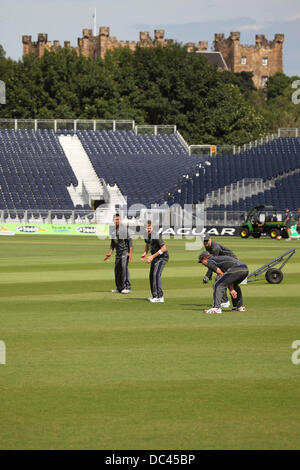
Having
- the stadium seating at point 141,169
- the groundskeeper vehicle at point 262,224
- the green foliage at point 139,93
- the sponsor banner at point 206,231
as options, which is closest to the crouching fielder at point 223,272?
the groundskeeper vehicle at point 262,224

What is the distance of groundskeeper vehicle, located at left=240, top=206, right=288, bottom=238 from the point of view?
6088cm

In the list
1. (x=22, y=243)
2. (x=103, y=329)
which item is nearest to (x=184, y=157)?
(x=22, y=243)

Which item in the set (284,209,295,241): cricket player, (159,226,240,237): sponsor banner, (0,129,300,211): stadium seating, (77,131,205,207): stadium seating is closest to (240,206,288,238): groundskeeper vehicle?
(284,209,295,241): cricket player

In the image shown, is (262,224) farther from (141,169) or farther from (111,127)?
(111,127)

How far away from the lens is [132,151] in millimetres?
80125

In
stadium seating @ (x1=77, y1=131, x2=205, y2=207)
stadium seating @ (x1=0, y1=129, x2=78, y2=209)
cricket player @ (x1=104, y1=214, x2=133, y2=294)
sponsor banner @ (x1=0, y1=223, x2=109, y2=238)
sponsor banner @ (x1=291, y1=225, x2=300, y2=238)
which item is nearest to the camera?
cricket player @ (x1=104, y1=214, x2=133, y2=294)

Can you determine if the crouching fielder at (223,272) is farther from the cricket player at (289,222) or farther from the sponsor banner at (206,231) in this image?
the sponsor banner at (206,231)

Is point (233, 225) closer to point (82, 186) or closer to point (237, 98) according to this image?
point (82, 186)

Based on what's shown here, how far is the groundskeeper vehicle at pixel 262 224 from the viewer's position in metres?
60.9

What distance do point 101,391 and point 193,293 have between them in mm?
13190

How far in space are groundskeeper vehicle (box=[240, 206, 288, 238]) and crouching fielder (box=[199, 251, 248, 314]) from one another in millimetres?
42021

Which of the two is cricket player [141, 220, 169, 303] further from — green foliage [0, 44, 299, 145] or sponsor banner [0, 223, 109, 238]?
green foliage [0, 44, 299, 145]

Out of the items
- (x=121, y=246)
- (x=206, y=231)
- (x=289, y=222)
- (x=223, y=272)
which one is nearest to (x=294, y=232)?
(x=289, y=222)

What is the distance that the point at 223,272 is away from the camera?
18734mm
